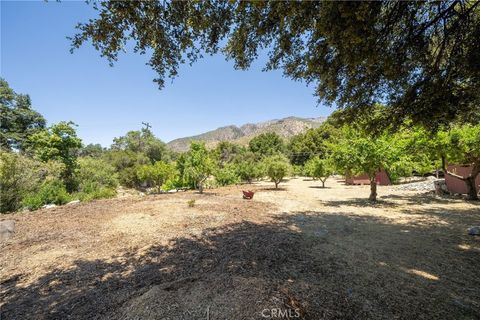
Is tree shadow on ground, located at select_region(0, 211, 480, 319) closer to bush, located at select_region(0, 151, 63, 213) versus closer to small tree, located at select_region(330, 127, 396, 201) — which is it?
small tree, located at select_region(330, 127, 396, 201)

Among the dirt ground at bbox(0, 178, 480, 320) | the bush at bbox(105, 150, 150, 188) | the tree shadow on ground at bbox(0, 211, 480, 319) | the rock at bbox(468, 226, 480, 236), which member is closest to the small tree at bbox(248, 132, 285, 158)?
the bush at bbox(105, 150, 150, 188)

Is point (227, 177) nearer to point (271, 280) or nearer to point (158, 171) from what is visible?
point (158, 171)

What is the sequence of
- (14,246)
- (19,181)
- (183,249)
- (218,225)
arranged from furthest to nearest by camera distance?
(19,181)
(218,225)
(14,246)
(183,249)

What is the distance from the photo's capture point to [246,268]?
4855 millimetres

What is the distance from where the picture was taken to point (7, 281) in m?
5.09

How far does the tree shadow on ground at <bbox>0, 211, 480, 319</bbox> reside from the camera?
3172 mm

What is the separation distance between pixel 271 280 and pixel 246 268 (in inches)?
35.3

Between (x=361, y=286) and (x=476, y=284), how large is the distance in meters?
2.21

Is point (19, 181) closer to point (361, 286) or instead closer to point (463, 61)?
point (361, 286)

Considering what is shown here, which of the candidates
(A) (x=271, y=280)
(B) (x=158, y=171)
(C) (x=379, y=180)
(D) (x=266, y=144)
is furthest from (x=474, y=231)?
→ (D) (x=266, y=144)

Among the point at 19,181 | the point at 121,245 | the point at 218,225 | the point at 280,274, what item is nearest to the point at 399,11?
the point at 280,274

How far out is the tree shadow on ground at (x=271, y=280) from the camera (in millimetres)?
3172

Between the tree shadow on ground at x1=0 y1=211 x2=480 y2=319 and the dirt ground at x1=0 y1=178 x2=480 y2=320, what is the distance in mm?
24

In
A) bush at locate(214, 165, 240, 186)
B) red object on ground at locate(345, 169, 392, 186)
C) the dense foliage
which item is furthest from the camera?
the dense foliage
